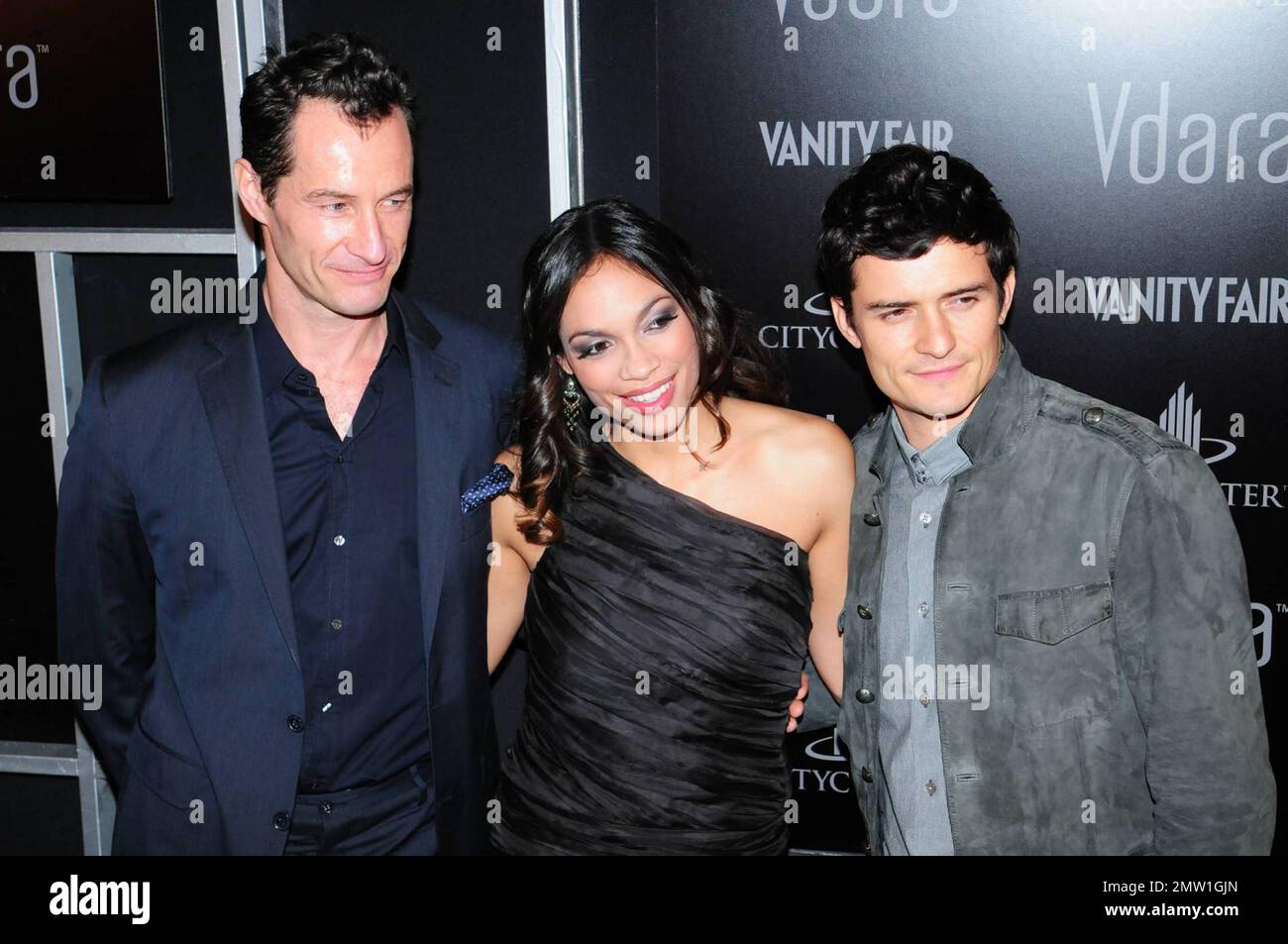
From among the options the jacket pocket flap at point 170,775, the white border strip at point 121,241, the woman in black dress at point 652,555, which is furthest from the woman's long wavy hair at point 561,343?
the white border strip at point 121,241

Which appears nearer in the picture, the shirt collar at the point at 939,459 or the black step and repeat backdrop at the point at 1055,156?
the shirt collar at the point at 939,459

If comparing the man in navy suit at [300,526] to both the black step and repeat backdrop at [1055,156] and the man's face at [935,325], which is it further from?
the man's face at [935,325]

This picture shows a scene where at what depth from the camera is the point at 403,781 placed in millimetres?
2271

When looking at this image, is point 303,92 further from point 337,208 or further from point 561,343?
point 561,343

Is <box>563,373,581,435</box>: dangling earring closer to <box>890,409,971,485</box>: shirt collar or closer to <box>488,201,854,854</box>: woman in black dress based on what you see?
<box>488,201,854,854</box>: woman in black dress

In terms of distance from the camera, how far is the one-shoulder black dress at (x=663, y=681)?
2.24m

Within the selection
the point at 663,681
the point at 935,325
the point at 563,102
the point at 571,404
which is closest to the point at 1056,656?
the point at 935,325

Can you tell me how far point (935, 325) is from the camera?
1.96 m

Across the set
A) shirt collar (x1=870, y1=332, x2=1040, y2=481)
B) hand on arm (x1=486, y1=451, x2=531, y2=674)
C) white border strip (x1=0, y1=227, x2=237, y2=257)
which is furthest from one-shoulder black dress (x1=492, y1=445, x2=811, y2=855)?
white border strip (x1=0, y1=227, x2=237, y2=257)

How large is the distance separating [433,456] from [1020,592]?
1.11m

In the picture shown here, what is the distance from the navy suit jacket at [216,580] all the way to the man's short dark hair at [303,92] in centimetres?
33

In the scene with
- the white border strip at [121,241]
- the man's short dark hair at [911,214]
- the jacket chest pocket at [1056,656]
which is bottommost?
the jacket chest pocket at [1056,656]
